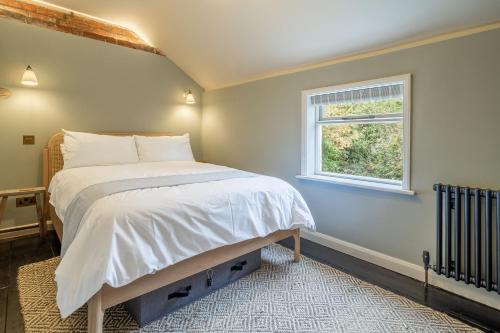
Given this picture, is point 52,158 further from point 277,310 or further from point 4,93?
point 277,310

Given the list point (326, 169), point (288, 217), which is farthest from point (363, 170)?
point (288, 217)

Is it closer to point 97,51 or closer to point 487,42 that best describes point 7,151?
point 97,51

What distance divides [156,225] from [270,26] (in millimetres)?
2060

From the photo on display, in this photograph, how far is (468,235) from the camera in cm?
188

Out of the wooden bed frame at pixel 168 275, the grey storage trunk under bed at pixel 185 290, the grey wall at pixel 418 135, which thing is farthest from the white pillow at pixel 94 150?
the grey storage trunk under bed at pixel 185 290

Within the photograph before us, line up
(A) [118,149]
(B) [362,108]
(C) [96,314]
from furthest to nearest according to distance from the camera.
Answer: (A) [118,149] < (B) [362,108] < (C) [96,314]

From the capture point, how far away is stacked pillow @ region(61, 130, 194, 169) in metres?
3.01

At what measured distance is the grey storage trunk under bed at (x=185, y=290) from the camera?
1674 mm

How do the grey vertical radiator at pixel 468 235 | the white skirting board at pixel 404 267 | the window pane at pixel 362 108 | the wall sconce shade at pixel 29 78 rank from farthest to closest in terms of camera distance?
1. the wall sconce shade at pixel 29 78
2. the window pane at pixel 362 108
3. the white skirting board at pixel 404 267
4. the grey vertical radiator at pixel 468 235

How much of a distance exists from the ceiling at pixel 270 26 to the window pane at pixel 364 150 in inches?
27.7

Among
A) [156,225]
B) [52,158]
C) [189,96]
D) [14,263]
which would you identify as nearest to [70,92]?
[52,158]

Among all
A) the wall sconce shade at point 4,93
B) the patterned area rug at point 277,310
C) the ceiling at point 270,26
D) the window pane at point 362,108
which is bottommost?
the patterned area rug at point 277,310

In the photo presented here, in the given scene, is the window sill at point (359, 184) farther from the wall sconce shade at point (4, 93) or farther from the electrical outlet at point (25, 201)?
the wall sconce shade at point (4, 93)

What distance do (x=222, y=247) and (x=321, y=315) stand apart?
0.74 metres
